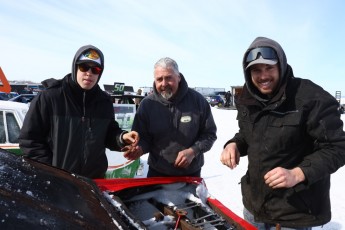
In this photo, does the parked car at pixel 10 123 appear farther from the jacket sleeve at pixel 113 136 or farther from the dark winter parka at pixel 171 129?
the dark winter parka at pixel 171 129

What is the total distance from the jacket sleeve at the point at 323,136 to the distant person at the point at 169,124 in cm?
127

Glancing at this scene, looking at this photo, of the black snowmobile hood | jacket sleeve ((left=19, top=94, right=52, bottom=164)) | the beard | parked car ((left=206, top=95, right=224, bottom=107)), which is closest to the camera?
the black snowmobile hood

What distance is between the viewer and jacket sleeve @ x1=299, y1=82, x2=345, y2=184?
1688 mm

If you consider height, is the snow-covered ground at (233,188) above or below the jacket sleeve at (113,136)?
below

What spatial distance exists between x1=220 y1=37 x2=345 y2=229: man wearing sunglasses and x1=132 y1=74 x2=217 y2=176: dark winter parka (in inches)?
34.6

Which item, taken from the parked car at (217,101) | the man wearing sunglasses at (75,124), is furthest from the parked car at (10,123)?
the parked car at (217,101)

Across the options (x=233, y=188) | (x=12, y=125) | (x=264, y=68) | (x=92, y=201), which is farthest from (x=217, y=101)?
(x=92, y=201)

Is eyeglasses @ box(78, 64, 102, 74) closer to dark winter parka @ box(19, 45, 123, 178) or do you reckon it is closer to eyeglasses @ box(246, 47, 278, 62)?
dark winter parka @ box(19, 45, 123, 178)

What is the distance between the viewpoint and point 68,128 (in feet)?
8.36

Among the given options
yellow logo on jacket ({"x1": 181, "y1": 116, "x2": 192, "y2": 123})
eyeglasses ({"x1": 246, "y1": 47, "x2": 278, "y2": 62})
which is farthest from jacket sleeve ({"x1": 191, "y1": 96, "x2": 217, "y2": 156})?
eyeglasses ({"x1": 246, "y1": 47, "x2": 278, "y2": 62})

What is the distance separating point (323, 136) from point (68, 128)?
1888mm

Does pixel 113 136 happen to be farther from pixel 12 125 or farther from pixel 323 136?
pixel 12 125

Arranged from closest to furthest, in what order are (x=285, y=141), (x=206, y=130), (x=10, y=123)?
(x=285, y=141) → (x=206, y=130) → (x=10, y=123)

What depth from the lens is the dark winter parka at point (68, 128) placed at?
2.49 meters
